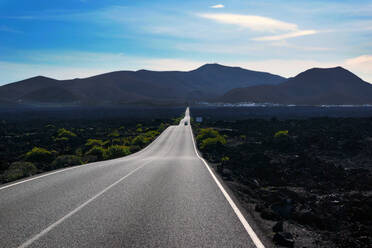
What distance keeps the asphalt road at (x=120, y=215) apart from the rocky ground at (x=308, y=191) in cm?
104

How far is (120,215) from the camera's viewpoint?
7387 millimetres

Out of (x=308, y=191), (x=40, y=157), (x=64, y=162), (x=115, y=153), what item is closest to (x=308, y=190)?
(x=308, y=191)

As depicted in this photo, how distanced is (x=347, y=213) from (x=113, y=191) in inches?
284

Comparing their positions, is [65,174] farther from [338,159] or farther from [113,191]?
[338,159]

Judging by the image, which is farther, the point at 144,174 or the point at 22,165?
the point at 22,165

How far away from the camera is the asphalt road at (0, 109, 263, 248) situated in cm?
587

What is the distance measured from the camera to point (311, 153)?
30422mm

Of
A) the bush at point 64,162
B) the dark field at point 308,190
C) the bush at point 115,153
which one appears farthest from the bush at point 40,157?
the dark field at point 308,190

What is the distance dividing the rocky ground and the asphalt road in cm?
104

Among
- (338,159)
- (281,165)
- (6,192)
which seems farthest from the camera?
(338,159)

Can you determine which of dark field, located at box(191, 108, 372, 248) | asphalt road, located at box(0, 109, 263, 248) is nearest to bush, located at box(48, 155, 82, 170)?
dark field, located at box(191, 108, 372, 248)

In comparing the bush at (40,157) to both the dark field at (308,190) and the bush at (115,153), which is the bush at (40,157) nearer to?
the bush at (115,153)

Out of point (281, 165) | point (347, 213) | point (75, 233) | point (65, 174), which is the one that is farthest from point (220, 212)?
point (281, 165)

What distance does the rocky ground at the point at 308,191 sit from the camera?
7.24 m
